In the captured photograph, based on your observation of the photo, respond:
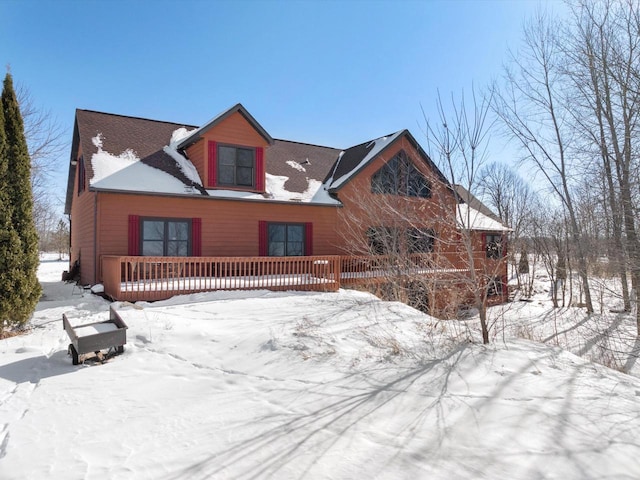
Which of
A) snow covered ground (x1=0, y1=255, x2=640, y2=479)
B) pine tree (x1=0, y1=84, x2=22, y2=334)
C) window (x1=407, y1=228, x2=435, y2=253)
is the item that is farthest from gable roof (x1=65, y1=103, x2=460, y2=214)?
snow covered ground (x1=0, y1=255, x2=640, y2=479)

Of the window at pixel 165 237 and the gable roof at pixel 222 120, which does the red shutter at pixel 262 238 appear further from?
the gable roof at pixel 222 120

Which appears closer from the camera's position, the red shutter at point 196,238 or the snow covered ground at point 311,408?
the snow covered ground at point 311,408

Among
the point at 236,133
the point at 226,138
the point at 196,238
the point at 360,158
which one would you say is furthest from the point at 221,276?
the point at 360,158

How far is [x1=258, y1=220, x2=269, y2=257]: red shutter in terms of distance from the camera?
1306 centimetres

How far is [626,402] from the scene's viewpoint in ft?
11.8

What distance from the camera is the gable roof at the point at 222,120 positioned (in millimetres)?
12254

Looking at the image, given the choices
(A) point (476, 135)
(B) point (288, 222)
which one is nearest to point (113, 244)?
(B) point (288, 222)

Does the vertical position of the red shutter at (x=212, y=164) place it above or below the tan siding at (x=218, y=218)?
above

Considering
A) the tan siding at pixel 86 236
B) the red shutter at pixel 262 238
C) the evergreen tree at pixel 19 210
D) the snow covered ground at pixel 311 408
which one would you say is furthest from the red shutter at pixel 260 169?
the snow covered ground at pixel 311 408

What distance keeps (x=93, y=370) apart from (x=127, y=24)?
957 centimetres

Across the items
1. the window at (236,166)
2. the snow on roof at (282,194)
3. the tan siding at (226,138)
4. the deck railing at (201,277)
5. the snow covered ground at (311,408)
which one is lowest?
the snow covered ground at (311,408)

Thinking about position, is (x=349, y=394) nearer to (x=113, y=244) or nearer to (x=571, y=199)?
(x=113, y=244)

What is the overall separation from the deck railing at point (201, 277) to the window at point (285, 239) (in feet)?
4.03

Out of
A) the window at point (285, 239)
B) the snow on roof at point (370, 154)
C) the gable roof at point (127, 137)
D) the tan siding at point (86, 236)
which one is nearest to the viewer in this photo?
the tan siding at point (86, 236)
